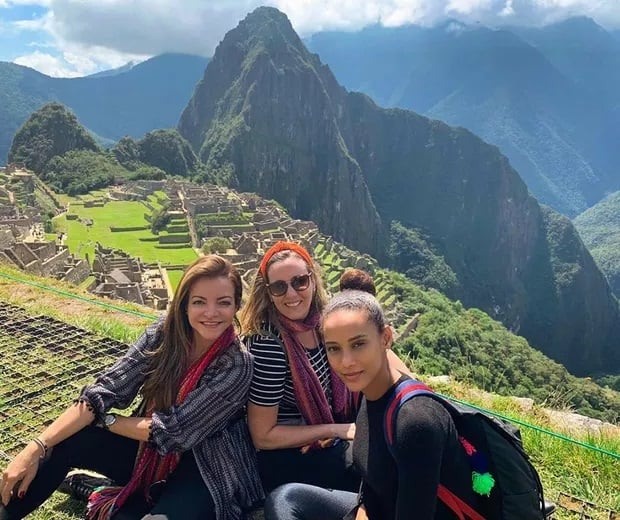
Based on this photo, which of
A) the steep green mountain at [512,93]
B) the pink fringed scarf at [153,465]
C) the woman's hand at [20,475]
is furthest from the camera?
the steep green mountain at [512,93]

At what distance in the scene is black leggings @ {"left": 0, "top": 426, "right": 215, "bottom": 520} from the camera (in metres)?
2.00

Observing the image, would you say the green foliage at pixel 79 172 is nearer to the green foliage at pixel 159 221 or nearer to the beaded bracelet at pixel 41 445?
the green foliage at pixel 159 221

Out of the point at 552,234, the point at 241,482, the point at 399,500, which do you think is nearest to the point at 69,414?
the point at 241,482

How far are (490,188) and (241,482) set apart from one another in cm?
9827

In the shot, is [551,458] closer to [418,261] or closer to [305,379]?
[305,379]

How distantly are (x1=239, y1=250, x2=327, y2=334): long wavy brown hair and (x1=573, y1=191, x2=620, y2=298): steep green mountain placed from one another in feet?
328

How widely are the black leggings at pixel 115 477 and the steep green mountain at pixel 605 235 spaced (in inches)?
3955

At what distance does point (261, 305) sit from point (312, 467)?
0.66m

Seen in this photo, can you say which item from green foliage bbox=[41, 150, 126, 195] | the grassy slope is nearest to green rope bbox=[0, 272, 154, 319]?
the grassy slope

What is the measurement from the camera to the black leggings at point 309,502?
6.26ft

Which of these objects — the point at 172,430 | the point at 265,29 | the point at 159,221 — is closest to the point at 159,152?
the point at 159,221

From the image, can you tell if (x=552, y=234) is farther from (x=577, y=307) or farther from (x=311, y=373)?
(x=311, y=373)

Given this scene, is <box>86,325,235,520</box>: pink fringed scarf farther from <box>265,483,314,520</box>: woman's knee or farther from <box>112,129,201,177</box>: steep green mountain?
<box>112,129,201,177</box>: steep green mountain

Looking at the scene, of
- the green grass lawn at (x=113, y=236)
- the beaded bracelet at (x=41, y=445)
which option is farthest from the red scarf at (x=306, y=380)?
the green grass lawn at (x=113, y=236)
